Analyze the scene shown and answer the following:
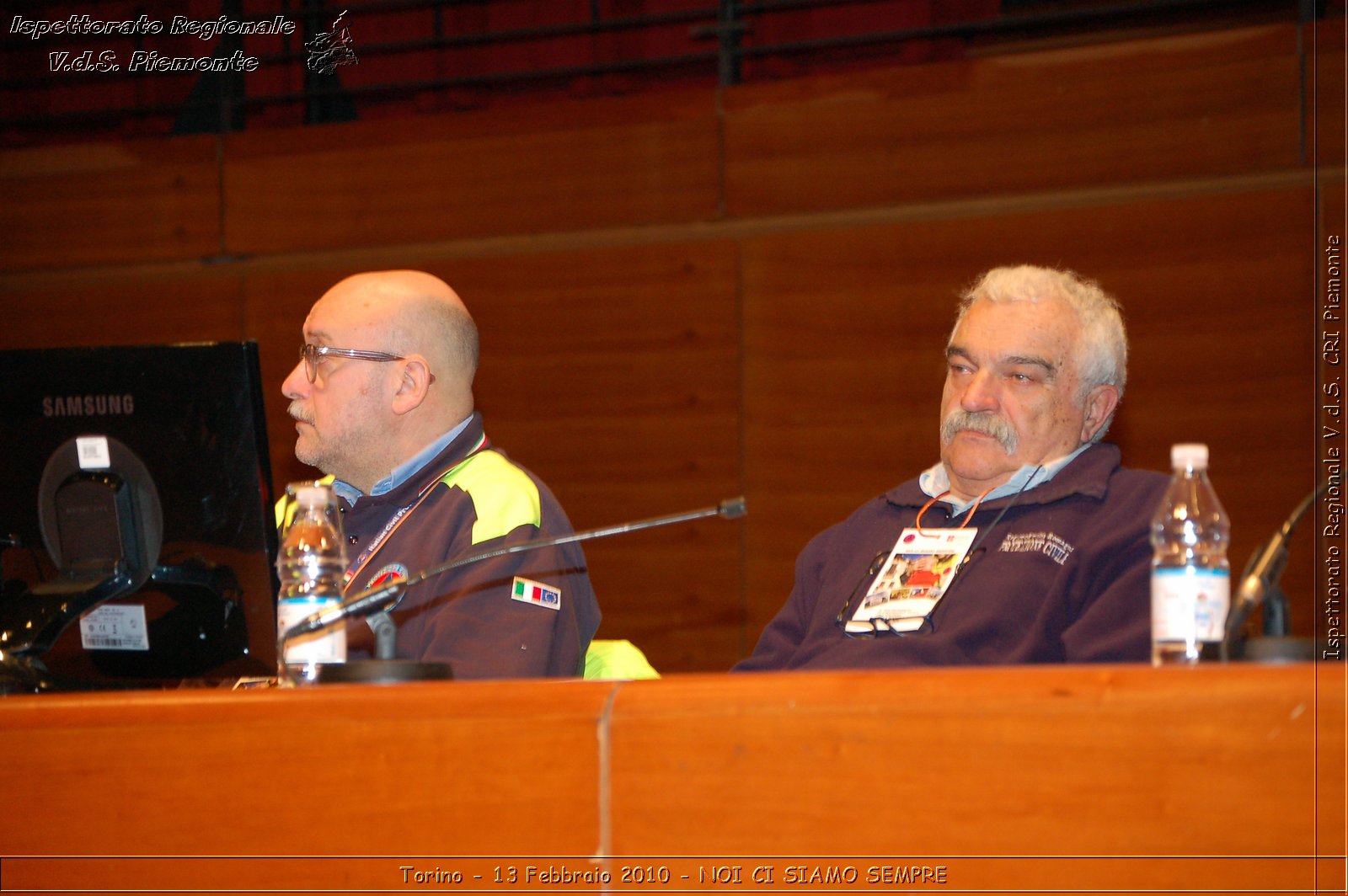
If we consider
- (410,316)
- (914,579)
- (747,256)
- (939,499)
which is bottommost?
(914,579)

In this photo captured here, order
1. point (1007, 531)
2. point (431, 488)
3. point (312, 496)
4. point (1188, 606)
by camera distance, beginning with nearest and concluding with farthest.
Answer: point (1188, 606) → point (312, 496) → point (1007, 531) → point (431, 488)

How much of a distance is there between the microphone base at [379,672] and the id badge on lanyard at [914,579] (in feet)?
2.92

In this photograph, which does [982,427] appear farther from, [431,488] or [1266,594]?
[1266,594]

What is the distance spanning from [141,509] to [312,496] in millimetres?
253

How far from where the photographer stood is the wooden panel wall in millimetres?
3391

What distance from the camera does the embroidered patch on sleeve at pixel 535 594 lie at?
76.7 inches

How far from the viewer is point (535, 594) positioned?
196cm

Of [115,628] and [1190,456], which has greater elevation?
[1190,456]

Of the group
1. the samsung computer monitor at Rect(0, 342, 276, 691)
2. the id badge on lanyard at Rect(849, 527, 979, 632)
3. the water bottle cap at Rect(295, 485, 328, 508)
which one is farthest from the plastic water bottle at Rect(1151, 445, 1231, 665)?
the samsung computer monitor at Rect(0, 342, 276, 691)

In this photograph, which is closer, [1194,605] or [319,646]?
[1194,605]

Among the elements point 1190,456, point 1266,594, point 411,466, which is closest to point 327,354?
point 411,466

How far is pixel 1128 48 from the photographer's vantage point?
138 inches

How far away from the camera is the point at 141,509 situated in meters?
1.83

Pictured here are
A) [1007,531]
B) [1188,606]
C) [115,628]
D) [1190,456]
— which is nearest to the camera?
[1188,606]
